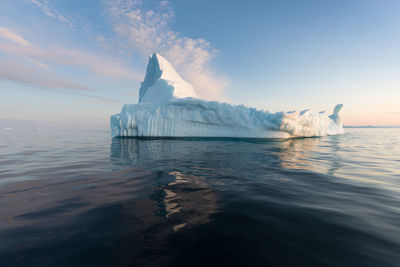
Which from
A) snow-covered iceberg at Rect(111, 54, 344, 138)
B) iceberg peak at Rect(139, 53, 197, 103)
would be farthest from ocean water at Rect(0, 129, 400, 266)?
iceberg peak at Rect(139, 53, 197, 103)

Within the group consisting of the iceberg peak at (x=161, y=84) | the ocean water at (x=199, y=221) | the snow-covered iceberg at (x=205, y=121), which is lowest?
the ocean water at (x=199, y=221)

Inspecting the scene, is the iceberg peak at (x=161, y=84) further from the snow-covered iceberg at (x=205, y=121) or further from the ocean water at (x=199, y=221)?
the ocean water at (x=199, y=221)

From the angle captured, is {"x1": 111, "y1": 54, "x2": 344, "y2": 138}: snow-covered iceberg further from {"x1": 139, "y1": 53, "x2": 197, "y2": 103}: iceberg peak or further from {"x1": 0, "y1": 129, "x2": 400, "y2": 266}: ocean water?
{"x1": 0, "y1": 129, "x2": 400, "y2": 266}: ocean water

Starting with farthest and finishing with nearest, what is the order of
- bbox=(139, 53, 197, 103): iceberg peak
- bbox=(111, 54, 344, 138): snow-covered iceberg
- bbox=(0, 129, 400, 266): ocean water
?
bbox=(139, 53, 197, 103): iceberg peak
bbox=(111, 54, 344, 138): snow-covered iceberg
bbox=(0, 129, 400, 266): ocean water

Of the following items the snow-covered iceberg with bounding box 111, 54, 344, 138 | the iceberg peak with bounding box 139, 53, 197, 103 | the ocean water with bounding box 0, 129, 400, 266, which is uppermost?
the iceberg peak with bounding box 139, 53, 197, 103

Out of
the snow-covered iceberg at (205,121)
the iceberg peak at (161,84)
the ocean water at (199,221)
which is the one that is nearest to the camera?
the ocean water at (199,221)

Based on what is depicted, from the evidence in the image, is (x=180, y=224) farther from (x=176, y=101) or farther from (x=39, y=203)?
(x=176, y=101)

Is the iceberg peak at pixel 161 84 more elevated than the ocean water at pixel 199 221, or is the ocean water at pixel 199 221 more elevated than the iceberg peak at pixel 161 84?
the iceberg peak at pixel 161 84

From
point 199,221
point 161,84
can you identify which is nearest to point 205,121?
point 161,84

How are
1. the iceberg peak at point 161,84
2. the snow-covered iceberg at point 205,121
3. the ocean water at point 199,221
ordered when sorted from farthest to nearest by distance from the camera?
the iceberg peak at point 161,84 < the snow-covered iceberg at point 205,121 < the ocean water at point 199,221

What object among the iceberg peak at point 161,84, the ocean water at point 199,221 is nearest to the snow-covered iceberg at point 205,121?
the iceberg peak at point 161,84

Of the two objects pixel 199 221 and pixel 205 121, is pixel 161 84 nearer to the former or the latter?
pixel 205 121

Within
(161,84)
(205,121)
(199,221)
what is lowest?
(199,221)

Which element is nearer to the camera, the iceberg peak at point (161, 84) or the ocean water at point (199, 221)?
the ocean water at point (199, 221)
